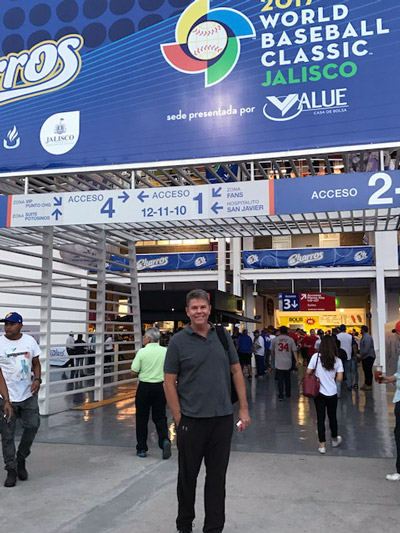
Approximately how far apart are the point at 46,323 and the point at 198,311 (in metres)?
6.77

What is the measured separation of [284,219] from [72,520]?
5.68 m

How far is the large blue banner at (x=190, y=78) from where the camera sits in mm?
8141

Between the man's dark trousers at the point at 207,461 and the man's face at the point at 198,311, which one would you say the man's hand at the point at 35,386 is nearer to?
the man's dark trousers at the point at 207,461

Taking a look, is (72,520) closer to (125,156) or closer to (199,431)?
(199,431)

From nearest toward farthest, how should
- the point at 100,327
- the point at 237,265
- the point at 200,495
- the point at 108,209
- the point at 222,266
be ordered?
the point at 200,495
the point at 108,209
the point at 100,327
the point at 237,265
the point at 222,266

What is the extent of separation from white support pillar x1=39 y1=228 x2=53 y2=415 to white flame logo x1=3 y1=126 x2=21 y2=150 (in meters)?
1.64

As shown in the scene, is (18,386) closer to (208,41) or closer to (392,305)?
(208,41)

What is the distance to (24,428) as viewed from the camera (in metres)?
5.59

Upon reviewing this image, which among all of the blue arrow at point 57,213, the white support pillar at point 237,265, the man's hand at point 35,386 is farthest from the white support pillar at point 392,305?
the man's hand at point 35,386

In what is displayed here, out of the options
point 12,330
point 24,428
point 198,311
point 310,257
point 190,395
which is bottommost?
point 24,428

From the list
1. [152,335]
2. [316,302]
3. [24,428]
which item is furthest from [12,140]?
[316,302]

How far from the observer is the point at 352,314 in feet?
94.1

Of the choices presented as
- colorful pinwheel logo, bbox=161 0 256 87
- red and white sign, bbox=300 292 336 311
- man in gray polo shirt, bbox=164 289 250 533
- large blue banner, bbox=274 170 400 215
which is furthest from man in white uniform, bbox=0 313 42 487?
red and white sign, bbox=300 292 336 311

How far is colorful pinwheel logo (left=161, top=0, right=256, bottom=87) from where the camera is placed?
877 cm
